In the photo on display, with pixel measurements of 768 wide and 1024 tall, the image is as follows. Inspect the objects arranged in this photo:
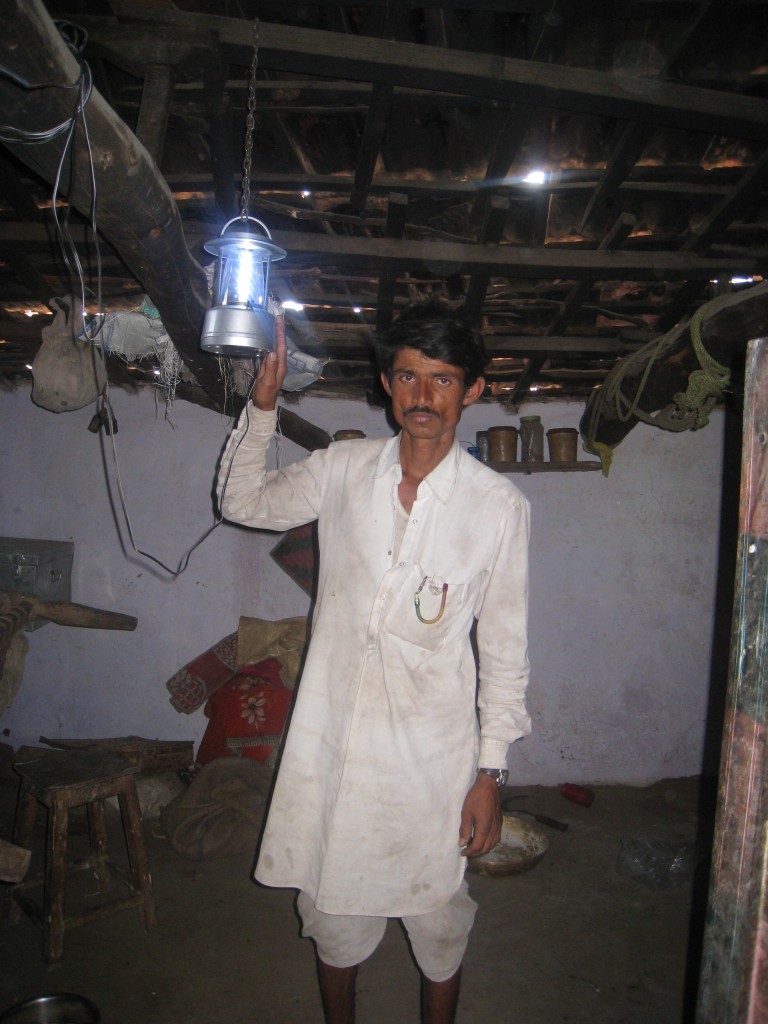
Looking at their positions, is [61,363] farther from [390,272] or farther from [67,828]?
[67,828]

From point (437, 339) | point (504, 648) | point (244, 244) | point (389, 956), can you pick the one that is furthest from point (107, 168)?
point (389, 956)

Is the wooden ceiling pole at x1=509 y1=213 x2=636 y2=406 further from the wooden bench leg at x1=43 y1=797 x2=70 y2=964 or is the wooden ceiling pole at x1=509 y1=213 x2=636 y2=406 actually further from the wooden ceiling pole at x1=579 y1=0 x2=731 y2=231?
the wooden bench leg at x1=43 y1=797 x2=70 y2=964

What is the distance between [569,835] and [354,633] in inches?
138

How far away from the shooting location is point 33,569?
4.92 m

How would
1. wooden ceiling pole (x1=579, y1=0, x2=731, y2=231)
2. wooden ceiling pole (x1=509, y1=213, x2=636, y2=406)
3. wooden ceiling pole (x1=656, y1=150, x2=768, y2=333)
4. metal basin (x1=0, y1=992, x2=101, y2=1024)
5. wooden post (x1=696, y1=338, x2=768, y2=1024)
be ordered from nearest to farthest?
1. wooden post (x1=696, y1=338, x2=768, y2=1024)
2. wooden ceiling pole (x1=579, y1=0, x2=731, y2=231)
3. metal basin (x1=0, y1=992, x2=101, y2=1024)
4. wooden ceiling pole (x1=656, y1=150, x2=768, y2=333)
5. wooden ceiling pole (x1=509, y1=213, x2=636, y2=406)

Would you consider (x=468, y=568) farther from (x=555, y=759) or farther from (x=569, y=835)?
(x=555, y=759)

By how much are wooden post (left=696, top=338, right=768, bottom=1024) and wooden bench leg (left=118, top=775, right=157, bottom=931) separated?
3.20m

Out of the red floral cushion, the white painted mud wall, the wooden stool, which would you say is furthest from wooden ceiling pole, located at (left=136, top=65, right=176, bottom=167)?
the red floral cushion

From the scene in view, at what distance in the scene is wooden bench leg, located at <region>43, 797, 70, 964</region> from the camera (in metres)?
3.18

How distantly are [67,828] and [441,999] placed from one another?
92.8 inches

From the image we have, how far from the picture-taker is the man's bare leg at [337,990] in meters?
2.19

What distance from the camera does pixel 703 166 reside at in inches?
110

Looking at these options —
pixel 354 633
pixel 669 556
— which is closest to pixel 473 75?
pixel 354 633

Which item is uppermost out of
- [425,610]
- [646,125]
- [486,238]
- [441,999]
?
[646,125]
